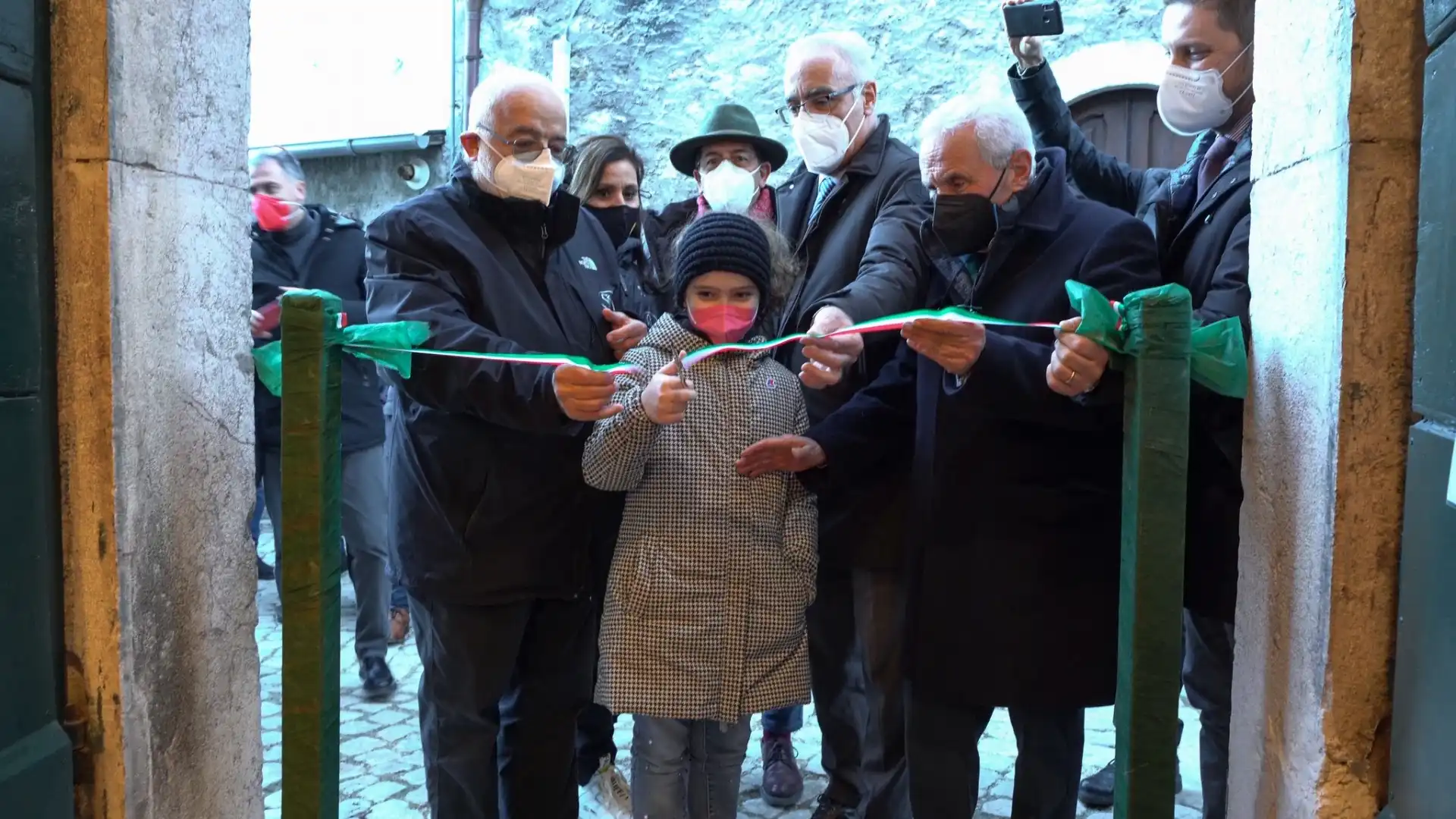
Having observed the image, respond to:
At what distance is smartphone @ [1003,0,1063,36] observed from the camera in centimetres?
342

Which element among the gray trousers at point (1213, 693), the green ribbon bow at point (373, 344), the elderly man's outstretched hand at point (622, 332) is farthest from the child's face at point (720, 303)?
Result: the gray trousers at point (1213, 693)

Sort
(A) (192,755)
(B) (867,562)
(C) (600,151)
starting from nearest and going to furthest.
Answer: (A) (192,755), (B) (867,562), (C) (600,151)

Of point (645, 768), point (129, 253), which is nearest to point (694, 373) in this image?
point (645, 768)

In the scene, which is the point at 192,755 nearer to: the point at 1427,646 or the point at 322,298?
the point at 322,298

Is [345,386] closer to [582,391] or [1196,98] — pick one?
[582,391]

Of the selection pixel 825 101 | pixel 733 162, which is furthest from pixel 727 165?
pixel 825 101

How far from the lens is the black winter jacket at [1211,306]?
2453 mm

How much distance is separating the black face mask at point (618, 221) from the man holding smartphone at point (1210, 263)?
75.3 inches

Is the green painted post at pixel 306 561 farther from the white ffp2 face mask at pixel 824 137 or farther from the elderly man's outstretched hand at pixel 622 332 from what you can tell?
the white ffp2 face mask at pixel 824 137

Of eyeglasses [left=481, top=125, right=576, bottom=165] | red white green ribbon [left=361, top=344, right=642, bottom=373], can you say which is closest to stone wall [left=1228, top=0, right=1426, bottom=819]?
red white green ribbon [left=361, top=344, right=642, bottom=373]

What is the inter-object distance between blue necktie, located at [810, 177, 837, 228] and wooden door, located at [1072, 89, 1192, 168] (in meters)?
5.08

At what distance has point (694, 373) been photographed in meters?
2.89

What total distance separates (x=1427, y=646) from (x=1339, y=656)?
0.71ft

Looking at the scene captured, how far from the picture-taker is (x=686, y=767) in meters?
2.87
